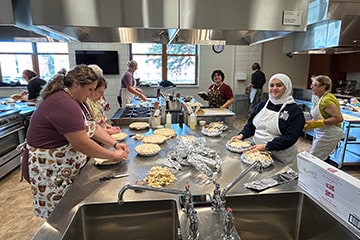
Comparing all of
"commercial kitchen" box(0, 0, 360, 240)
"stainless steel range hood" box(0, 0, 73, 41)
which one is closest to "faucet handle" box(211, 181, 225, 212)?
"commercial kitchen" box(0, 0, 360, 240)

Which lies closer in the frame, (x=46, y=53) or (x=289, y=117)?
(x=289, y=117)

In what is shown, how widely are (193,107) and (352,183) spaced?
2.01 meters

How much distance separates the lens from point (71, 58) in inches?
257

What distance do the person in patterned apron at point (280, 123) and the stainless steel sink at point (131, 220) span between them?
92cm

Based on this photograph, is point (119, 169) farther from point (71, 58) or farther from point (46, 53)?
point (46, 53)

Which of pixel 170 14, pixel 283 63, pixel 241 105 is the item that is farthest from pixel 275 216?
pixel 283 63

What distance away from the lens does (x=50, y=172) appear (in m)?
1.53

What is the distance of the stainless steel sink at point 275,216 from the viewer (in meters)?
1.26

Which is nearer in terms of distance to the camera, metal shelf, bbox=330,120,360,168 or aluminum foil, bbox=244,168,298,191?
aluminum foil, bbox=244,168,298,191

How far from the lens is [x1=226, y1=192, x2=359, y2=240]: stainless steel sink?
1.26 metres

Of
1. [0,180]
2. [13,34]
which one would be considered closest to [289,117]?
[13,34]

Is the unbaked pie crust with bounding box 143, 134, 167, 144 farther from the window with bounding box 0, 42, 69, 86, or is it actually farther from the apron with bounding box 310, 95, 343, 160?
the window with bounding box 0, 42, 69, 86

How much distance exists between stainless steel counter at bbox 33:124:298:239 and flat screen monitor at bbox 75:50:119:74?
17.1ft

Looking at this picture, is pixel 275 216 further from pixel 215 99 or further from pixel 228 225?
pixel 215 99
